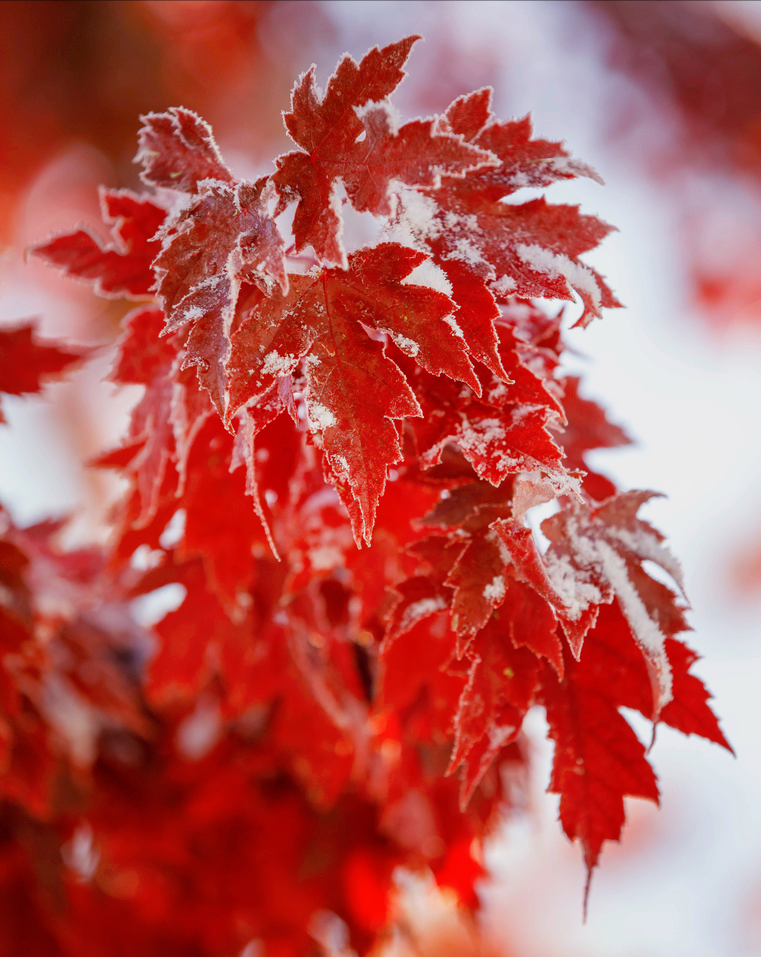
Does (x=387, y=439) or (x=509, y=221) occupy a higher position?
(x=509, y=221)

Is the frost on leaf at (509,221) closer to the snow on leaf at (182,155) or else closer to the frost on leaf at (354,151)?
the frost on leaf at (354,151)

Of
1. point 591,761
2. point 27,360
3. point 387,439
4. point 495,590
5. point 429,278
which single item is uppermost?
point 27,360

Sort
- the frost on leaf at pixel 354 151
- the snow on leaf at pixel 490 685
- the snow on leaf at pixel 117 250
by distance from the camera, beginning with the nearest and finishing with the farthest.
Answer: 1. the frost on leaf at pixel 354 151
2. the snow on leaf at pixel 490 685
3. the snow on leaf at pixel 117 250

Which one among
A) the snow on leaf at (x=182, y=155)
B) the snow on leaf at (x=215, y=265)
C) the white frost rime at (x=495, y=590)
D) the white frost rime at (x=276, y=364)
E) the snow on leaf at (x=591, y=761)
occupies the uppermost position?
the snow on leaf at (x=182, y=155)

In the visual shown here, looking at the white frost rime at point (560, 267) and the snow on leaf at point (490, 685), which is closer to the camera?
the white frost rime at point (560, 267)

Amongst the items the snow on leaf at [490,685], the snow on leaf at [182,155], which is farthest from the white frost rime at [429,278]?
the snow on leaf at [490,685]

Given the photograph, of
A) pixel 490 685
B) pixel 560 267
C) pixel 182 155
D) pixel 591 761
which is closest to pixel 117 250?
pixel 182 155

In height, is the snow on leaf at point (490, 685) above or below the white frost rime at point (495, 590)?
below

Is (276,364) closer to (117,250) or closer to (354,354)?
(354,354)

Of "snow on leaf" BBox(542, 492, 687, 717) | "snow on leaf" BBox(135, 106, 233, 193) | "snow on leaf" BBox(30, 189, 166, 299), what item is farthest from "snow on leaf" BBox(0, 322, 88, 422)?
"snow on leaf" BBox(542, 492, 687, 717)
